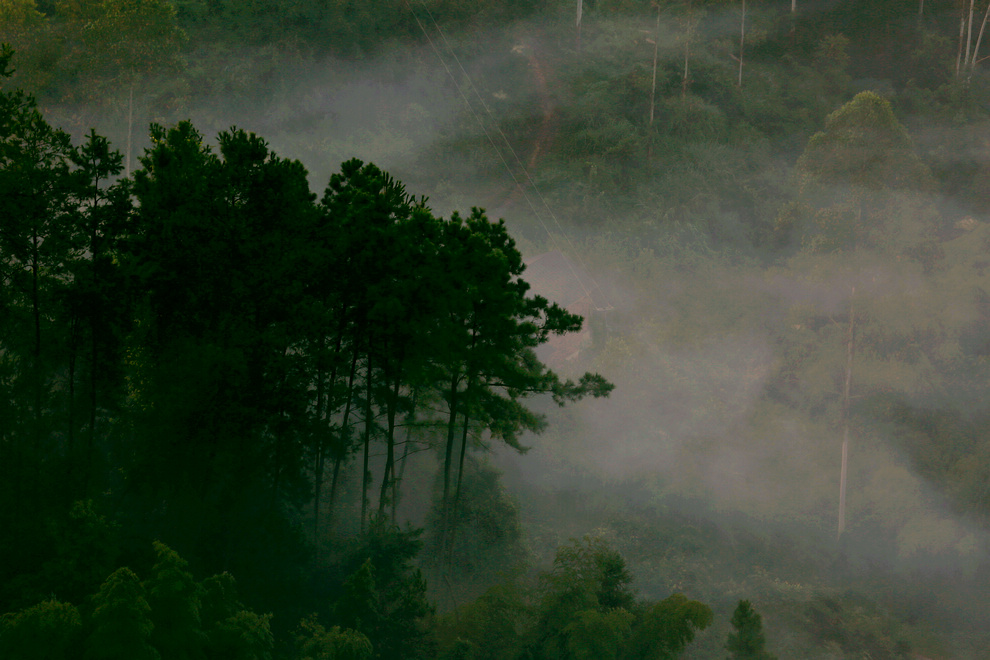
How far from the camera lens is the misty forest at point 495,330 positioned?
18.9 m

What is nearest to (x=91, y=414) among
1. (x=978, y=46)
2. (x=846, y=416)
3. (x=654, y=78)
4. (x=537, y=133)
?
(x=846, y=416)

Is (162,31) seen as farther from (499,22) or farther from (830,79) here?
(830,79)

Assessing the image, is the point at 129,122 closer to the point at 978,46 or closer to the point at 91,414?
the point at 91,414

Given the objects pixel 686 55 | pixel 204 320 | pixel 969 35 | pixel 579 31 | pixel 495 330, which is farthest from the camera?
pixel 579 31

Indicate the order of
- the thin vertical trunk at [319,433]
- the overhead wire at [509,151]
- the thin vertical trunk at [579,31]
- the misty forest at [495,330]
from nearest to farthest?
the misty forest at [495,330], the thin vertical trunk at [319,433], the overhead wire at [509,151], the thin vertical trunk at [579,31]

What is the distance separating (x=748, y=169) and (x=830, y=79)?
1216cm

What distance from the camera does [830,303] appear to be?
45875 millimetres

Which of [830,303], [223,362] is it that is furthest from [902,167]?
[223,362]

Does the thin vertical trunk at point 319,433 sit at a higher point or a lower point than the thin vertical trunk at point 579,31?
lower

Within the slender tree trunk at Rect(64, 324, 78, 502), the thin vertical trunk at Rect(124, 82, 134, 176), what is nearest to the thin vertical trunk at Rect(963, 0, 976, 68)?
the thin vertical trunk at Rect(124, 82, 134, 176)

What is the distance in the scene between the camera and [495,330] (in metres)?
22.3

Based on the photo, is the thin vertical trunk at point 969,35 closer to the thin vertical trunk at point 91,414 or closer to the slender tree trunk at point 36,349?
the thin vertical trunk at point 91,414

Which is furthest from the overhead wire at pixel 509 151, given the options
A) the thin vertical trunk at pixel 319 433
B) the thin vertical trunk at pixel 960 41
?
the thin vertical trunk at pixel 319 433

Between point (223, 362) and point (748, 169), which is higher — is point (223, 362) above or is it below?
below
